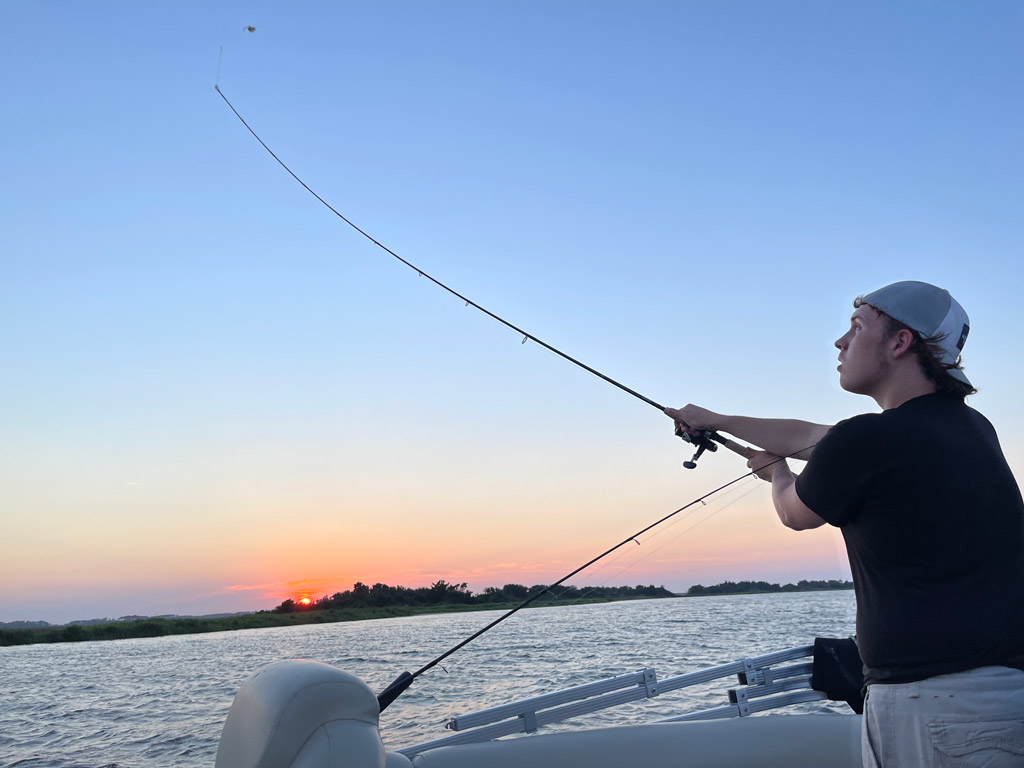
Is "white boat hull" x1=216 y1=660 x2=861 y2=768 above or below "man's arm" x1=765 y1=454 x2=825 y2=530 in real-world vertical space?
below

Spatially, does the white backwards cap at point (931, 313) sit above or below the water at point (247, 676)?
above

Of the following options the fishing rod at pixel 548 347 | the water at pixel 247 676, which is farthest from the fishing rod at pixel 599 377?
the water at pixel 247 676

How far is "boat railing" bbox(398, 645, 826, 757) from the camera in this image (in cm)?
278

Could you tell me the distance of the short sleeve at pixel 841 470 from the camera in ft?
4.22

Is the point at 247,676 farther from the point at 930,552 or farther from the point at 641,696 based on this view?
the point at 930,552

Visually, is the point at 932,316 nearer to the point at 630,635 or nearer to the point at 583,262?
the point at 583,262

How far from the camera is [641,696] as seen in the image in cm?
324

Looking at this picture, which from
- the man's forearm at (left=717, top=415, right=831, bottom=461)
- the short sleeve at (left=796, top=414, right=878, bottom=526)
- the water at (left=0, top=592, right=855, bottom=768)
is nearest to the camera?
the short sleeve at (left=796, top=414, right=878, bottom=526)

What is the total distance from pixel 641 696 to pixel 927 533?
7.48 feet

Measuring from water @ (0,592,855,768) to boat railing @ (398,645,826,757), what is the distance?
4.79 ft

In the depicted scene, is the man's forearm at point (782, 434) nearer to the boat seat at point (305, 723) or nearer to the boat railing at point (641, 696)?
the boat seat at point (305, 723)

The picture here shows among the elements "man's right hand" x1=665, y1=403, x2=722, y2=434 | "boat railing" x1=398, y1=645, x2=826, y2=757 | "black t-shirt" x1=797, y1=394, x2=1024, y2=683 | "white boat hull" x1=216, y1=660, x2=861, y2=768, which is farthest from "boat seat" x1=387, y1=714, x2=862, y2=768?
"black t-shirt" x1=797, y1=394, x2=1024, y2=683

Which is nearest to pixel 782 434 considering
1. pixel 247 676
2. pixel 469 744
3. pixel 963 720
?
pixel 963 720

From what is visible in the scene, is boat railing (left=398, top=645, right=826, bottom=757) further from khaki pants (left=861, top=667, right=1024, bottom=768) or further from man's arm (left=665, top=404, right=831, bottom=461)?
khaki pants (left=861, top=667, right=1024, bottom=768)
